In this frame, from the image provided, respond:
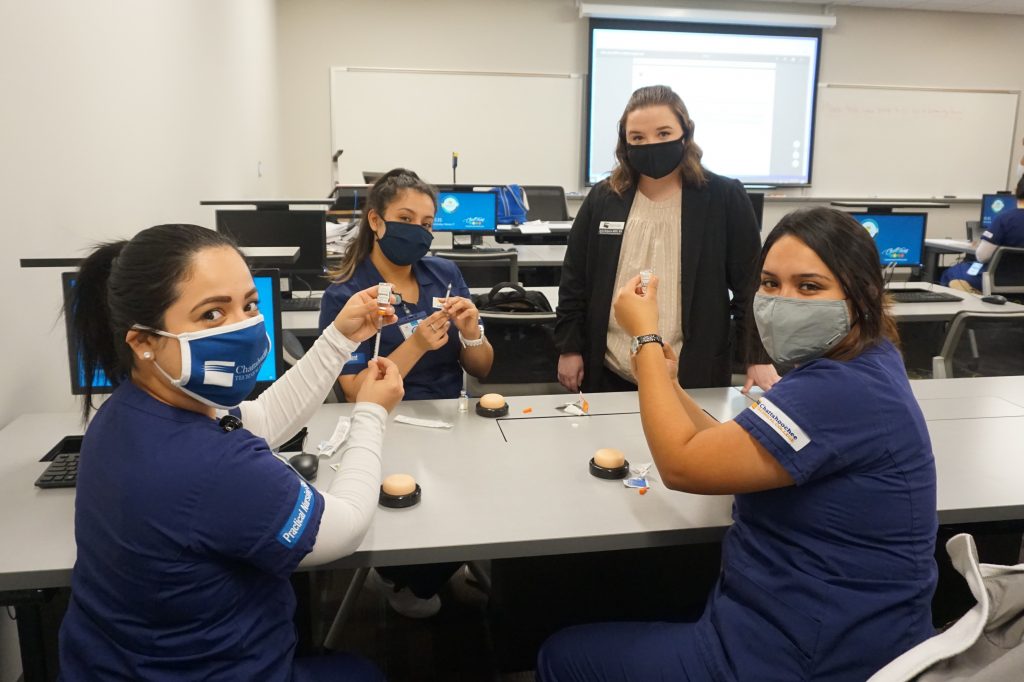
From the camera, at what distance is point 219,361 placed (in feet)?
3.51

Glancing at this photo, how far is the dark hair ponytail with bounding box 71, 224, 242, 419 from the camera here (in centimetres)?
104

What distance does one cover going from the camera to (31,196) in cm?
199

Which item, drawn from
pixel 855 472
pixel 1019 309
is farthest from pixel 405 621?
pixel 1019 309

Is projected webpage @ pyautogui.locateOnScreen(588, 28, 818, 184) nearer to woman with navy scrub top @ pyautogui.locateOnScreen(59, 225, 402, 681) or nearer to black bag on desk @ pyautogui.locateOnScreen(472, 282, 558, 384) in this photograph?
black bag on desk @ pyautogui.locateOnScreen(472, 282, 558, 384)

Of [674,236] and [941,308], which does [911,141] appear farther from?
[674,236]

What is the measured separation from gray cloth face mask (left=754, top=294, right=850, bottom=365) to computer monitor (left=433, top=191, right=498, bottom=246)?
13.0 ft

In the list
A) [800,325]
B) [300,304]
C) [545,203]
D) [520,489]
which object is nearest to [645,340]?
[800,325]

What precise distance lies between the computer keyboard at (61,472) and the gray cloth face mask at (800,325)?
137 cm

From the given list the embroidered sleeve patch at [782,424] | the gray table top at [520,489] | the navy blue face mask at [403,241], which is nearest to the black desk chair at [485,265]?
the navy blue face mask at [403,241]

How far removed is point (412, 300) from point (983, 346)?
2.15 m

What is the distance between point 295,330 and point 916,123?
751 centimetres

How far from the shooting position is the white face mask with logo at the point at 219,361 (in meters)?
1.05

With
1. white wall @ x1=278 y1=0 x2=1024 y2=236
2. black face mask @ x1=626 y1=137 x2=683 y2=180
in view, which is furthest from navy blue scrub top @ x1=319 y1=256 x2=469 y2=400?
white wall @ x1=278 y1=0 x2=1024 y2=236

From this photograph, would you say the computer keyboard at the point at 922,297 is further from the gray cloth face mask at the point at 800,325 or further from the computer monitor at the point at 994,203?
the computer monitor at the point at 994,203
